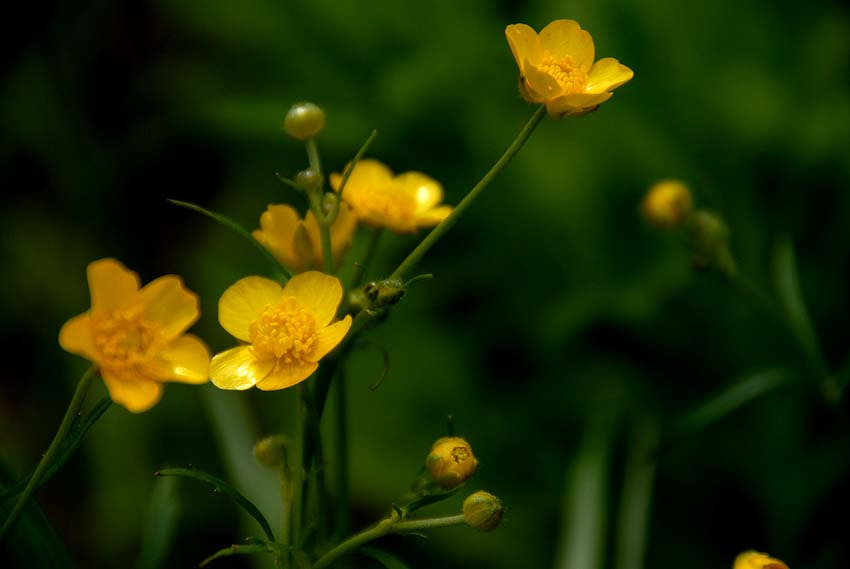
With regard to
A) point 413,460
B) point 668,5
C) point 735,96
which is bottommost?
point 413,460

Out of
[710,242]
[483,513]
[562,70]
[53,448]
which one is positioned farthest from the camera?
[710,242]

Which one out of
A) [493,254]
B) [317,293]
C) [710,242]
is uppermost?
[493,254]

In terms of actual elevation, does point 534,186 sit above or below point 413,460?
above

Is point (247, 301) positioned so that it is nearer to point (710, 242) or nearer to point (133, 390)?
point (133, 390)

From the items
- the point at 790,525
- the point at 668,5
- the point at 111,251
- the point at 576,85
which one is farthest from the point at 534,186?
the point at 576,85

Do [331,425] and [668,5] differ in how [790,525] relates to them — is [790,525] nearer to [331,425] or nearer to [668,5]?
[331,425]

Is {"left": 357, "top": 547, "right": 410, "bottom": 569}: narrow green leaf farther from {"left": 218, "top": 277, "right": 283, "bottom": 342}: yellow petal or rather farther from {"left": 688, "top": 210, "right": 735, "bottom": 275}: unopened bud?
{"left": 688, "top": 210, "right": 735, "bottom": 275}: unopened bud

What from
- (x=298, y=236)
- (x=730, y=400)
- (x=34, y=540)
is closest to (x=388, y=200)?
(x=298, y=236)
